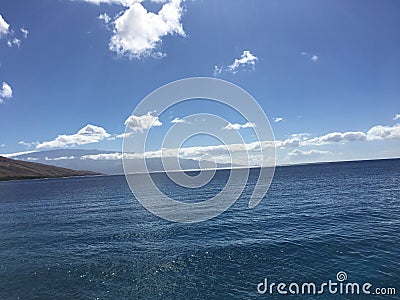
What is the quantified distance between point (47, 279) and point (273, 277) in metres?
20.9

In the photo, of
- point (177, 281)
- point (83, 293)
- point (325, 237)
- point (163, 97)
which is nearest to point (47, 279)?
point (83, 293)

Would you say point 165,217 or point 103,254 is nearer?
point 103,254

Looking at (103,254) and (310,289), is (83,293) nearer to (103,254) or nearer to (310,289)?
(103,254)

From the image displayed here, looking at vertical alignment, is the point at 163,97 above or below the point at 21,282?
above

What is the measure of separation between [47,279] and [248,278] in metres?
18.7

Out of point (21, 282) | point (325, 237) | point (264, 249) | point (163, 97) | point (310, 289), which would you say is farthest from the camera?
point (325, 237)

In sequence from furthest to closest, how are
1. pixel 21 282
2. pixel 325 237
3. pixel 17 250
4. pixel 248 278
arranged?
pixel 17 250, pixel 325 237, pixel 21 282, pixel 248 278

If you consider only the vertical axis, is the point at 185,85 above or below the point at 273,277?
above

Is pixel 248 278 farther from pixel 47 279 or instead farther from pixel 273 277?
pixel 47 279

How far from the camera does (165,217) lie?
58469 millimetres

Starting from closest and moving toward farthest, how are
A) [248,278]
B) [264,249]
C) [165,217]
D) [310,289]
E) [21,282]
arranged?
1. [310,289]
2. [248,278]
3. [21,282]
4. [264,249]
5. [165,217]

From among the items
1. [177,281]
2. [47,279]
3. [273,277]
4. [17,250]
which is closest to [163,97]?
[177,281]

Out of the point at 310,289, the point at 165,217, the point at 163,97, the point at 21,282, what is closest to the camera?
the point at 163,97

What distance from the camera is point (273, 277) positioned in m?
26.1
